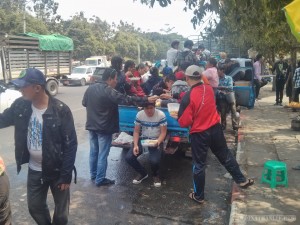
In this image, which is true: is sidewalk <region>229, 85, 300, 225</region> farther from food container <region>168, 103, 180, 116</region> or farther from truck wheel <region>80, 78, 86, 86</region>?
truck wheel <region>80, 78, 86, 86</region>

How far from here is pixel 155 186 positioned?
16.9 ft

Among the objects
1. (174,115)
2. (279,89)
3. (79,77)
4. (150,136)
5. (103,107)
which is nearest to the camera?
(103,107)

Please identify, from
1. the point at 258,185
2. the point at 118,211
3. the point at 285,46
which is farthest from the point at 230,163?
the point at 285,46

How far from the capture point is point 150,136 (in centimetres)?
535

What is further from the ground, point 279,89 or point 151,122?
point 279,89

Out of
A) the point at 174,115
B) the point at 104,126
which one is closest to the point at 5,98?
the point at 104,126

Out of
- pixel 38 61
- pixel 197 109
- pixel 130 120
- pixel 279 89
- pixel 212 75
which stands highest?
pixel 38 61

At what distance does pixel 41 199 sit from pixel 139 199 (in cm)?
184

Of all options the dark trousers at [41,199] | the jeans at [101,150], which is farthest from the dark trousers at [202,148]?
the dark trousers at [41,199]

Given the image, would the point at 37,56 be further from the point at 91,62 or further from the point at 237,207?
the point at 237,207

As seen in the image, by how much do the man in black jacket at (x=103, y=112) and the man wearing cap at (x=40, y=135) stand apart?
191 centimetres

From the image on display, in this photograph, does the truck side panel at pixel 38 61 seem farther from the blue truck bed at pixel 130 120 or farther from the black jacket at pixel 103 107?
the black jacket at pixel 103 107

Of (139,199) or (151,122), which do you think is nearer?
(139,199)

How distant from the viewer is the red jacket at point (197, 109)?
4.32 m
